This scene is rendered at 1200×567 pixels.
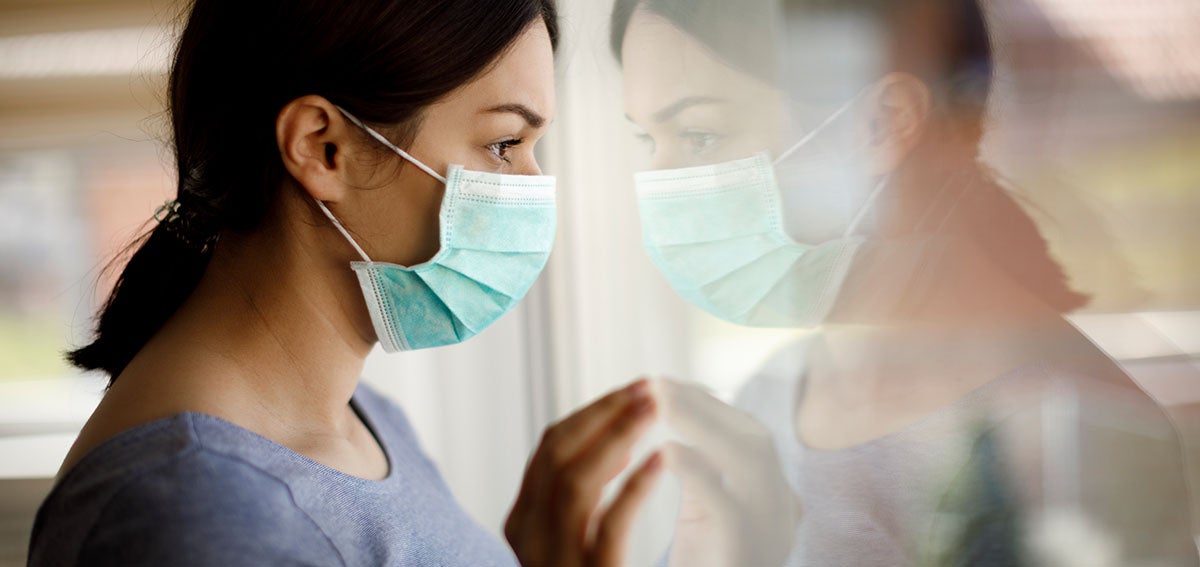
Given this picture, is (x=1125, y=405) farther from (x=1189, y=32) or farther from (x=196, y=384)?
(x=196, y=384)

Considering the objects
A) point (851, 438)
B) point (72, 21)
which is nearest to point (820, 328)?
point (851, 438)

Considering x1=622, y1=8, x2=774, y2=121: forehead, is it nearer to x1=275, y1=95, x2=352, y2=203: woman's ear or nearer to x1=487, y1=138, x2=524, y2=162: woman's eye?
x1=487, y1=138, x2=524, y2=162: woman's eye

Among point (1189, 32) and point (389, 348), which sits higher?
point (1189, 32)

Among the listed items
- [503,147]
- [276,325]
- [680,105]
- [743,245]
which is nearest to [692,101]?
[680,105]

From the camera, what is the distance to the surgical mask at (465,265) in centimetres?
92

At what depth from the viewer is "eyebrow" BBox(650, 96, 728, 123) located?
0.78m

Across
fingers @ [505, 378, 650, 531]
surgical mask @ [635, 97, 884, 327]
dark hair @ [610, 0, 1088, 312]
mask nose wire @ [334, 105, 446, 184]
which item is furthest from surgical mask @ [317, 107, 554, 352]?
dark hair @ [610, 0, 1088, 312]

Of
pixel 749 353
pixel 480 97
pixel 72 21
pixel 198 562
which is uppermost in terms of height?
pixel 72 21

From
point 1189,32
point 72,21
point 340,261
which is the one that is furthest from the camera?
point 72,21

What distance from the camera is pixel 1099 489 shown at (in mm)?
560

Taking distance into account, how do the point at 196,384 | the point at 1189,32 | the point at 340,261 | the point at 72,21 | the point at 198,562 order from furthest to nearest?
the point at 72,21 → the point at 340,261 → the point at 196,384 → the point at 198,562 → the point at 1189,32

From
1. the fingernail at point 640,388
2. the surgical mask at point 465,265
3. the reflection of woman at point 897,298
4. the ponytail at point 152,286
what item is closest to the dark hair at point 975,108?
the reflection of woman at point 897,298

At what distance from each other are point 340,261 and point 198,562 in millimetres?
350

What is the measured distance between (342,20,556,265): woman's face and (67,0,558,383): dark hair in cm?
2
